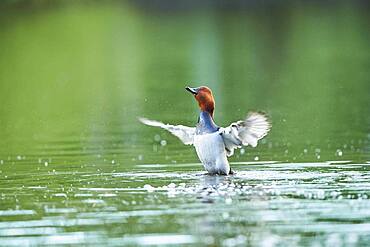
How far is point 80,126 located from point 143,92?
7703 mm

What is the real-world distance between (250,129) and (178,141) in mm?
5631

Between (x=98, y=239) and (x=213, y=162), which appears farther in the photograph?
(x=213, y=162)

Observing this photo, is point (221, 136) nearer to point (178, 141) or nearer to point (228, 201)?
point (228, 201)

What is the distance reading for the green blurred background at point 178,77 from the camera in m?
22.1

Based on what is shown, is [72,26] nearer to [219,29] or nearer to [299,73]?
[219,29]

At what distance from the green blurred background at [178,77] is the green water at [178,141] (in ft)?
0.24

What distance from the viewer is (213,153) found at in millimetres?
17031

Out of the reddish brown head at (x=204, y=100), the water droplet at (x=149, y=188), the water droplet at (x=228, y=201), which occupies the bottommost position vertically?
the water droplet at (x=228, y=201)

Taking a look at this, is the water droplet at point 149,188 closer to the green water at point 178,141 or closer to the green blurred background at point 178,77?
the green water at point 178,141

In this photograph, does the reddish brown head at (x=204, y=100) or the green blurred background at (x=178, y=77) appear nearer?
the reddish brown head at (x=204, y=100)

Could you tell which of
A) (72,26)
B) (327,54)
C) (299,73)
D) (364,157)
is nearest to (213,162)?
(364,157)

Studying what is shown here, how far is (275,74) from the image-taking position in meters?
38.3

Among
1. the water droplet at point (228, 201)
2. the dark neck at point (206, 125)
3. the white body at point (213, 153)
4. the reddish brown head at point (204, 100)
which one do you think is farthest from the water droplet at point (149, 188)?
the reddish brown head at point (204, 100)

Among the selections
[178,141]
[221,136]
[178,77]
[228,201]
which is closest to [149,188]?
[228,201]
